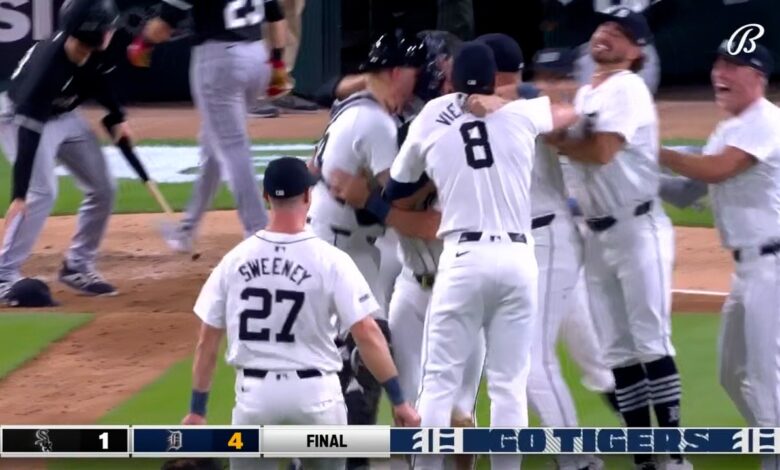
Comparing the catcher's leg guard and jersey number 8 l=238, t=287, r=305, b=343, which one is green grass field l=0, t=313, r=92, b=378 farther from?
jersey number 8 l=238, t=287, r=305, b=343

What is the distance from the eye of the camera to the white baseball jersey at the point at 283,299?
3.76 meters

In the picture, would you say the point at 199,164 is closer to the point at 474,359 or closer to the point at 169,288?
the point at 169,288

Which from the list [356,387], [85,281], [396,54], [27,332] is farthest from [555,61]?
[27,332]

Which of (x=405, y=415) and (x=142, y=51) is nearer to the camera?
(x=405, y=415)

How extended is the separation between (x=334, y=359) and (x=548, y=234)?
36.9 inches

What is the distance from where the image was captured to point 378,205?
439cm

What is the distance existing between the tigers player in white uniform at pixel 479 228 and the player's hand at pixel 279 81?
2.28 feet

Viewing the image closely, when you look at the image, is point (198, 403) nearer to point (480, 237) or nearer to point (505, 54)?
point (480, 237)

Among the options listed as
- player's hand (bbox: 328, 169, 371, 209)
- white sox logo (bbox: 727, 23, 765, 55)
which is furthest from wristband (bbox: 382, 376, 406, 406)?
white sox logo (bbox: 727, 23, 765, 55)

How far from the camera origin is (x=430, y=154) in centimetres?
414

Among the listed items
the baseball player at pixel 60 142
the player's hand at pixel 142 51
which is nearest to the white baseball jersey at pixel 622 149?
the player's hand at pixel 142 51

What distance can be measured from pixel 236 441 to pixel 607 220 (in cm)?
135

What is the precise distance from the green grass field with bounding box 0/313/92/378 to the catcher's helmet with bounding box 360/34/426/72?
1347 mm

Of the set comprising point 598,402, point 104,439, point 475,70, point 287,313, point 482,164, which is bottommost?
point 104,439
